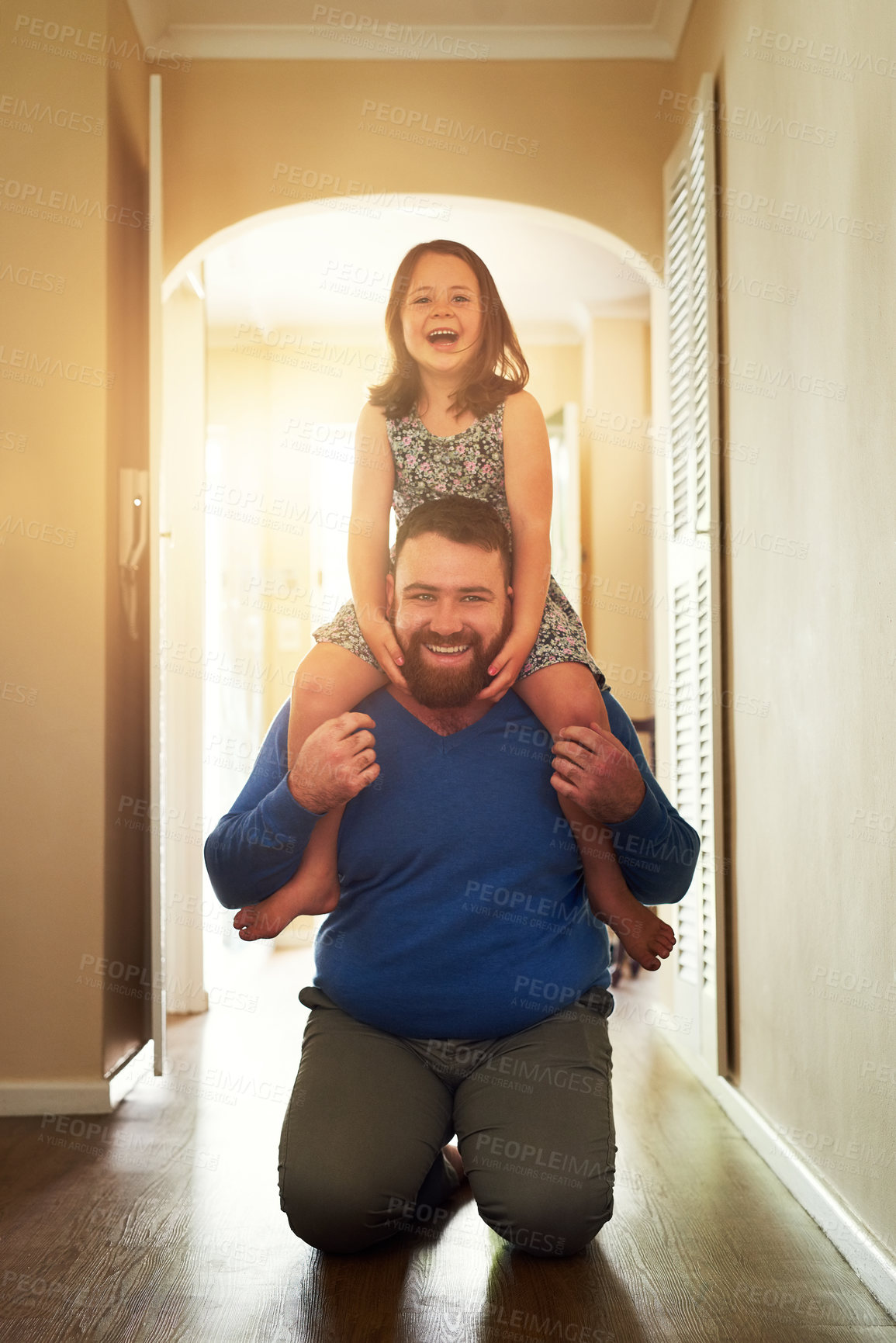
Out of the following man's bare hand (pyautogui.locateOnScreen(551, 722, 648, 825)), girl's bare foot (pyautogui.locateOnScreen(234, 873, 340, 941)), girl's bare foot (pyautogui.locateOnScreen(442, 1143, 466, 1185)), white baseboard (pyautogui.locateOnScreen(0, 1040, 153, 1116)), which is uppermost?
man's bare hand (pyautogui.locateOnScreen(551, 722, 648, 825))

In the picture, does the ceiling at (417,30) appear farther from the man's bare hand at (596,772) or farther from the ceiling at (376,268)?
the man's bare hand at (596,772)

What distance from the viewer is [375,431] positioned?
1.68 meters

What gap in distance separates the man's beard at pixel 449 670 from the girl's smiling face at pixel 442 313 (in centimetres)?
41

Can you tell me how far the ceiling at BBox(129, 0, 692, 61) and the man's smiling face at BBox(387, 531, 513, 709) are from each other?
71.3 inches

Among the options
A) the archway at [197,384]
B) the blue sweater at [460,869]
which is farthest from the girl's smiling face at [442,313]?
the archway at [197,384]

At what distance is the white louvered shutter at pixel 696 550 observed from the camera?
245cm

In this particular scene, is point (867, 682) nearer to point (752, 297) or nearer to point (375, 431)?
point (375, 431)

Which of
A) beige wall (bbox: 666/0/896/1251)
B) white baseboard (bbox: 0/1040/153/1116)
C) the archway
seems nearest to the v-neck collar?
beige wall (bbox: 666/0/896/1251)

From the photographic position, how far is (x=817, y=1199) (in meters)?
1.75

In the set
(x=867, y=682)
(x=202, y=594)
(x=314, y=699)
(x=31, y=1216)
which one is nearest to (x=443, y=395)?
(x=314, y=699)

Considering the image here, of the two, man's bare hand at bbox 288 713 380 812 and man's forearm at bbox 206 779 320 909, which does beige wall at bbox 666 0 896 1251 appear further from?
man's forearm at bbox 206 779 320 909

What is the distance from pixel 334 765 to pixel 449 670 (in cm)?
21

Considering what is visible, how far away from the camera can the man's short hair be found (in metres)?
1.58

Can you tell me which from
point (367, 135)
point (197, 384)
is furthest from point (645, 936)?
point (197, 384)
